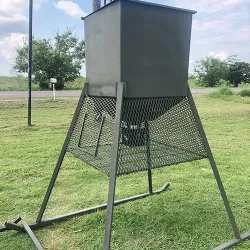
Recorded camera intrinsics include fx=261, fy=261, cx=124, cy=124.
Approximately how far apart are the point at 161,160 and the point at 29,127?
3.88 m

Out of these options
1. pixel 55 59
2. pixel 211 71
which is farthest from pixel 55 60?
pixel 211 71

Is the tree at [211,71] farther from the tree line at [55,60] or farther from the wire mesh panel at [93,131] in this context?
the wire mesh panel at [93,131]

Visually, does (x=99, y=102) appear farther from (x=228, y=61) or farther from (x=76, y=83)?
(x=228, y=61)

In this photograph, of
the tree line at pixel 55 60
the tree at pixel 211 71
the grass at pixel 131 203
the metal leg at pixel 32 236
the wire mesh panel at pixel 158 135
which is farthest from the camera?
the tree at pixel 211 71

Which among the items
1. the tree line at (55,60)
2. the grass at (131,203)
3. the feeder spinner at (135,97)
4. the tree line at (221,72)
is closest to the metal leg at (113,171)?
the feeder spinner at (135,97)

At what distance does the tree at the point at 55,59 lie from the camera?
51.1 feet

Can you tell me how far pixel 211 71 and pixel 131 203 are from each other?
68.2 ft

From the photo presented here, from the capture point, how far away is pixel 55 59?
15781mm

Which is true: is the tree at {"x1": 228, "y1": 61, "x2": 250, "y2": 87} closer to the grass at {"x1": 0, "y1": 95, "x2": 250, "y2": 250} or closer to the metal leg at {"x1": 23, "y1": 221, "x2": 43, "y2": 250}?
the grass at {"x1": 0, "y1": 95, "x2": 250, "y2": 250}

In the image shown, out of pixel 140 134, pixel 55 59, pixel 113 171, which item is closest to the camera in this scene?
pixel 113 171

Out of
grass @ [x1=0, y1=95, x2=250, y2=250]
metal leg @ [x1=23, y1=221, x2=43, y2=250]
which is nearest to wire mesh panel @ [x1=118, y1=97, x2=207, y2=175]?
grass @ [x1=0, y1=95, x2=250, y2=250]

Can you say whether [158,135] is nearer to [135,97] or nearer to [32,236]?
[135,97]

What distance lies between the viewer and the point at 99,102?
1587mm

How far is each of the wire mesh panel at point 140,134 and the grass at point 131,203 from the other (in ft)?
1.83
